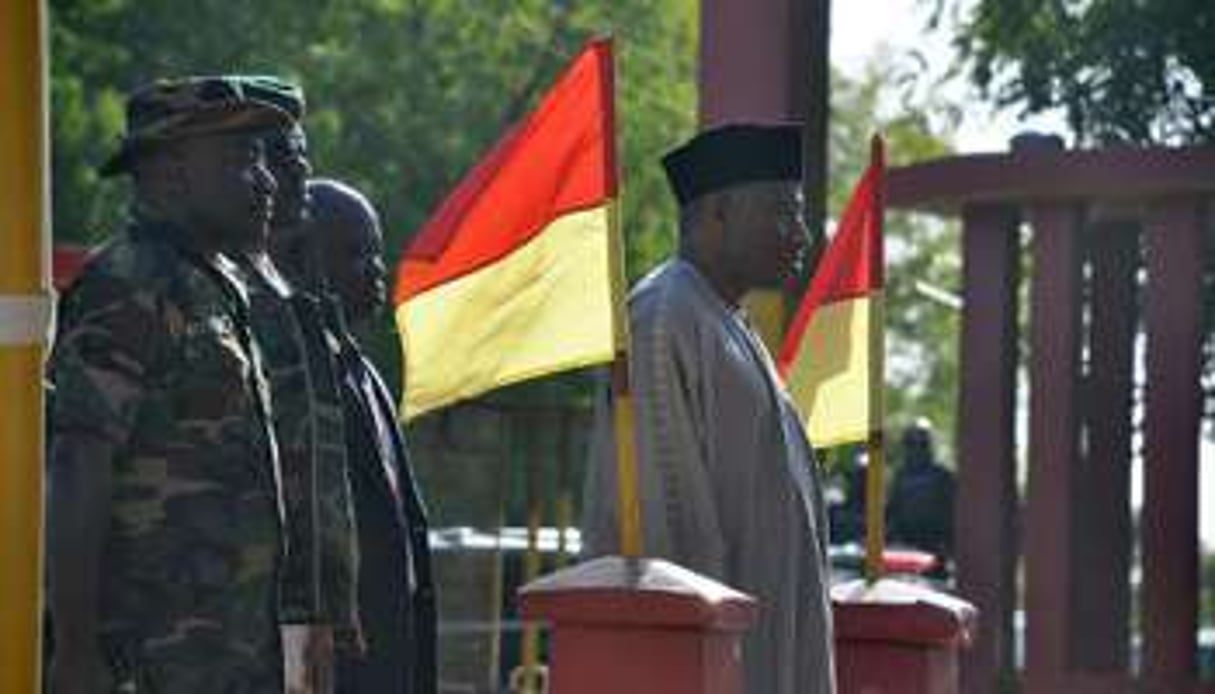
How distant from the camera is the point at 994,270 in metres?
11.5

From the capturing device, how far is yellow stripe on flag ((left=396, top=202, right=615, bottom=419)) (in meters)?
5.27

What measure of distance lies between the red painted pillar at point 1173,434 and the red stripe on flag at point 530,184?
5.76 m

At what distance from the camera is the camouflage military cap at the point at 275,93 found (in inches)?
180

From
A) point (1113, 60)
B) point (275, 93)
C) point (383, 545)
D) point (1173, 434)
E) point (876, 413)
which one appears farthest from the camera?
point (1113, 60)

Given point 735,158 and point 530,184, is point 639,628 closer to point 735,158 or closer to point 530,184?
point 530,184

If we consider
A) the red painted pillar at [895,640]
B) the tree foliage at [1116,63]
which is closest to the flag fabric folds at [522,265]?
the red painted pillar at [895,640]

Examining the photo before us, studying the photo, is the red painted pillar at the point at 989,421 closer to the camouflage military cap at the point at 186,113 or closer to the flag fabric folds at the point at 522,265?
the flag fabric folds at the point at 522,265

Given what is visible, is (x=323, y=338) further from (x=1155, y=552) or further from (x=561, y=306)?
(x=1155, y=552)

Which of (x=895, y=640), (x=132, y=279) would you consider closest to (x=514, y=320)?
(x=132, y=279)

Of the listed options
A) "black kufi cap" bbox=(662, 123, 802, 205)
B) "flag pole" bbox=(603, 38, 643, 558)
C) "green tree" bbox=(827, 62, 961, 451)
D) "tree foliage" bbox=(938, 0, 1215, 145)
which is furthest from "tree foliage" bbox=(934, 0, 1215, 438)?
"green tree" bbox=(827, 62, 961, 451)

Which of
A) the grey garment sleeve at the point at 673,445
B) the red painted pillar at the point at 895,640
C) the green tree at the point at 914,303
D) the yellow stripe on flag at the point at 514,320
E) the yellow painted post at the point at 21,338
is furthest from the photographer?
the green tree at the point at 914,303

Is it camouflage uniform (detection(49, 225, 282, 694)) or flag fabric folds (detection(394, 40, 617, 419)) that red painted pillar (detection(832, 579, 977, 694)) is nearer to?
flag fabric folds (detection(394, 40, 617, 419))

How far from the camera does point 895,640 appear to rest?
6.51 m

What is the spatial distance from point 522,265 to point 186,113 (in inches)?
42.4
